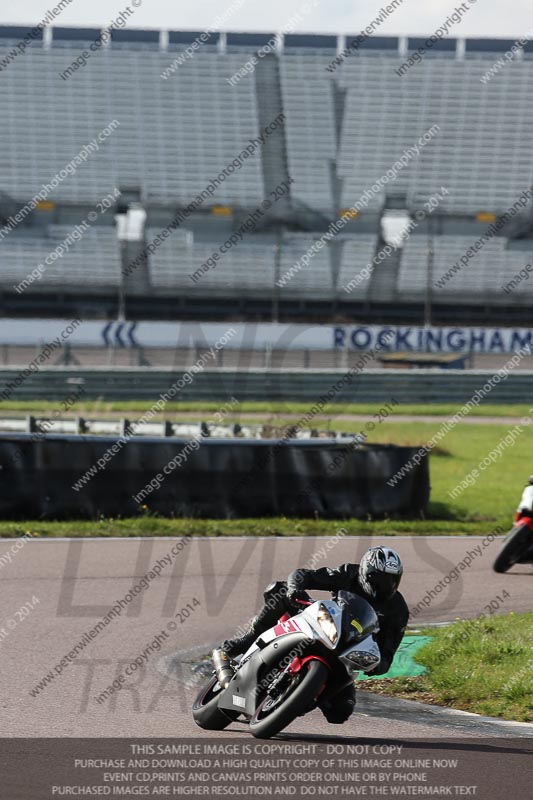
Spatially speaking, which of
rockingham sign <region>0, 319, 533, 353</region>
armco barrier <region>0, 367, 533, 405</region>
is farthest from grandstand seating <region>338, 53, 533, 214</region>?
armco barrier <region>0, 367, 533, 405</region>

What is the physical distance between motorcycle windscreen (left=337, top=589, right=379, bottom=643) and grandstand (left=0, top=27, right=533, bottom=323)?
4173cm

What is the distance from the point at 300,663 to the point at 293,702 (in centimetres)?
21

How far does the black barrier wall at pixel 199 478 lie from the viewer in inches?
556

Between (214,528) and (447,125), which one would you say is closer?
(214,528)

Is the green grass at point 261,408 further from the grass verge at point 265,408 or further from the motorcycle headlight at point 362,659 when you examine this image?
the motorcycle headlight at point 362,659

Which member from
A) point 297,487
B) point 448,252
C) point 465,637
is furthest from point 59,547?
point 448,252

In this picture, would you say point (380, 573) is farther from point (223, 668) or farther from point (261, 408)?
point (261, 408)

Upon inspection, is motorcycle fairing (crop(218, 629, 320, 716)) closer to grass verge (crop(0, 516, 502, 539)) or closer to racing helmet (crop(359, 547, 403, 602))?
racing helmet (crop(359, 547, 403, 602))

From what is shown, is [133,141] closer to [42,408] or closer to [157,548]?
[42,408]

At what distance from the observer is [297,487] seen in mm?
14695

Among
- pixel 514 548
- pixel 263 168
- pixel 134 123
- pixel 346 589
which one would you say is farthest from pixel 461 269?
pixel 346 589

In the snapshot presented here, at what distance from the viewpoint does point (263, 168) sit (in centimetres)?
5244

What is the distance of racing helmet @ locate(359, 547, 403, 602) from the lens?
623 centimetres

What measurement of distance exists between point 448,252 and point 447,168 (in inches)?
218
